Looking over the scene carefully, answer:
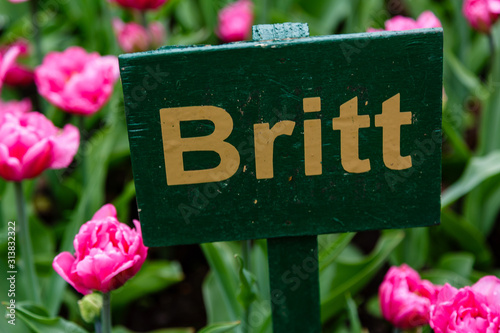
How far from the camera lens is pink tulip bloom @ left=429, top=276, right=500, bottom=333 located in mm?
687

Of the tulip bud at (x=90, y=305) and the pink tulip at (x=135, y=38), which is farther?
the pink tulip at (x=135, y=38)

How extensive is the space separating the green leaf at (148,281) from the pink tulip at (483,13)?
876 millimetres

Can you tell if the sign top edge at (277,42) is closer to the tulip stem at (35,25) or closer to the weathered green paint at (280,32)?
the weathered green paint at (280,32)

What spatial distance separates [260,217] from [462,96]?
116 cm

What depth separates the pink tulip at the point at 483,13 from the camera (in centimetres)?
127

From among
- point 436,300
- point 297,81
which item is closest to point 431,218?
point 436,300

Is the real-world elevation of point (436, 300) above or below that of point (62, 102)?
below

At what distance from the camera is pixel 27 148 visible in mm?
864

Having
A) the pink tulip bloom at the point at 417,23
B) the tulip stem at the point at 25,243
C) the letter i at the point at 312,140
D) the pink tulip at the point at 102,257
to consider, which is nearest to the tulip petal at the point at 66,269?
the pink tulip at the point at 102,257

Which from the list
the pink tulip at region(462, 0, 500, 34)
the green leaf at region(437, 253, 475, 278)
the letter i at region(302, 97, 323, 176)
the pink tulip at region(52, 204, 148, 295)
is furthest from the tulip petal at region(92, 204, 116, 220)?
the pink tulip at region(462, 0, 500, 34)

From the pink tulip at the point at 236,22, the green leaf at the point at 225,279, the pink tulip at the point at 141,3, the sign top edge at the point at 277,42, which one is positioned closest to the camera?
the sign top edge at the point at 277,42

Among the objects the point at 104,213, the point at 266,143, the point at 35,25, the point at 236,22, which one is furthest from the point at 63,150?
the point at 236,22

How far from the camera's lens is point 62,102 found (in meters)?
1.19

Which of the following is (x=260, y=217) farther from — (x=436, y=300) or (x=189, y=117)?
(x=436, y=300)
